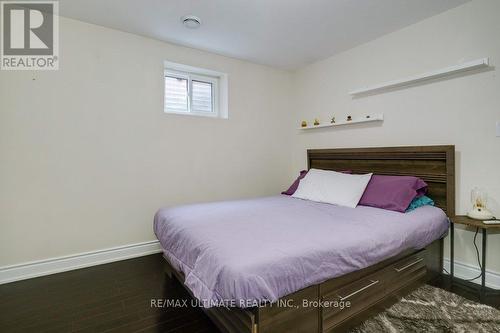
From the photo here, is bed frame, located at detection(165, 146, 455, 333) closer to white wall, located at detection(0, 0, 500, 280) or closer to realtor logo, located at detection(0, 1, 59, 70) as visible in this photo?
white wall, located at detection(0, 0, 500, 280)

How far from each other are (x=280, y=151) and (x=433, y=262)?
2.31m

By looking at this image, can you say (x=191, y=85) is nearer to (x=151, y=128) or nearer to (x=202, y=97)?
(x=202, y=97)

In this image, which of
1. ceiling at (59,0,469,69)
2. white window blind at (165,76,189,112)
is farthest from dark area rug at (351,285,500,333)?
white window blind at (165,76,189,112)

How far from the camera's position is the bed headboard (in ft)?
7.50

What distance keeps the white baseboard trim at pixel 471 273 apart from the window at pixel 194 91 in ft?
9.56

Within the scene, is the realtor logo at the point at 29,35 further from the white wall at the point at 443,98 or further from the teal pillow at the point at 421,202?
the teal pillow at the point at 421,202

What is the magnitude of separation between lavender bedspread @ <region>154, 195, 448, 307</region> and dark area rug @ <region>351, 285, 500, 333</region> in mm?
401

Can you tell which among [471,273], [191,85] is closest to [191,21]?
[191,85]

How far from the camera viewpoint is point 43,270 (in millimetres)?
2355

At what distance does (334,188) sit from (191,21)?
7.14 ft

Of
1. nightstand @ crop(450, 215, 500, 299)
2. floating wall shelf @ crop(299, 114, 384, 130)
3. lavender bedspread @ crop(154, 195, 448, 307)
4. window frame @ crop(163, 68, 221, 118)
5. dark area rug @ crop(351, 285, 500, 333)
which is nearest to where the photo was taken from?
lavender bedspread @ crop(154, 195, 448, 307)

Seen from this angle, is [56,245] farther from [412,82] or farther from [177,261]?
[412,82]

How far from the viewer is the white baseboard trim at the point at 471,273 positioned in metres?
2.09

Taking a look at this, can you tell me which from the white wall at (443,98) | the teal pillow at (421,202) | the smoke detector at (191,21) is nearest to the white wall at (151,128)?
the white wall at (443,98)
